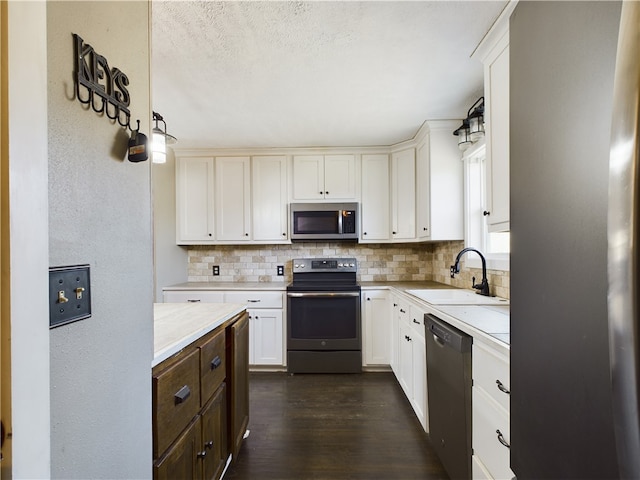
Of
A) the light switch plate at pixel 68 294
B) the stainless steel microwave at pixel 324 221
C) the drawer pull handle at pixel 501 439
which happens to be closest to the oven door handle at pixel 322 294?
the stainless steel microwave at pixel 324 221

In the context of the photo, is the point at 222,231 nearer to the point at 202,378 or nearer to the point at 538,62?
the point at 202,378

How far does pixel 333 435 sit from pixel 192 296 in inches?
73.6

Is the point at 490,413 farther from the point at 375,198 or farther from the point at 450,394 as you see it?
the point at 375,198

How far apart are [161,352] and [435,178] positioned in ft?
7.88

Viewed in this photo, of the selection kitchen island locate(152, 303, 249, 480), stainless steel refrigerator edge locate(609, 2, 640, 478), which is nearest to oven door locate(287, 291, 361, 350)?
kitchen island locate(152, 303, 249, 480)

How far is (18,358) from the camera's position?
15.8 inches

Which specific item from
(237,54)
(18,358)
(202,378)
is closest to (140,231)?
(18,358)

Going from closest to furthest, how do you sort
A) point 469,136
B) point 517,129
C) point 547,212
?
point 547,212
point 517,129
point 469,136

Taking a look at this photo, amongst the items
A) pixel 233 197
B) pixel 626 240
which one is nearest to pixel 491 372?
pixel 626 240

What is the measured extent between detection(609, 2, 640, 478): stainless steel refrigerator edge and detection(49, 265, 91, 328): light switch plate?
801 millimetres

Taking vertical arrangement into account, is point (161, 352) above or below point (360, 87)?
below

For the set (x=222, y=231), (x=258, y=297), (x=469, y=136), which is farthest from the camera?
(x=222, y=231)

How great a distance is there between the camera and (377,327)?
9.61 feet

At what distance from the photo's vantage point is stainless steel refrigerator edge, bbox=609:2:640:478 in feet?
0.81
